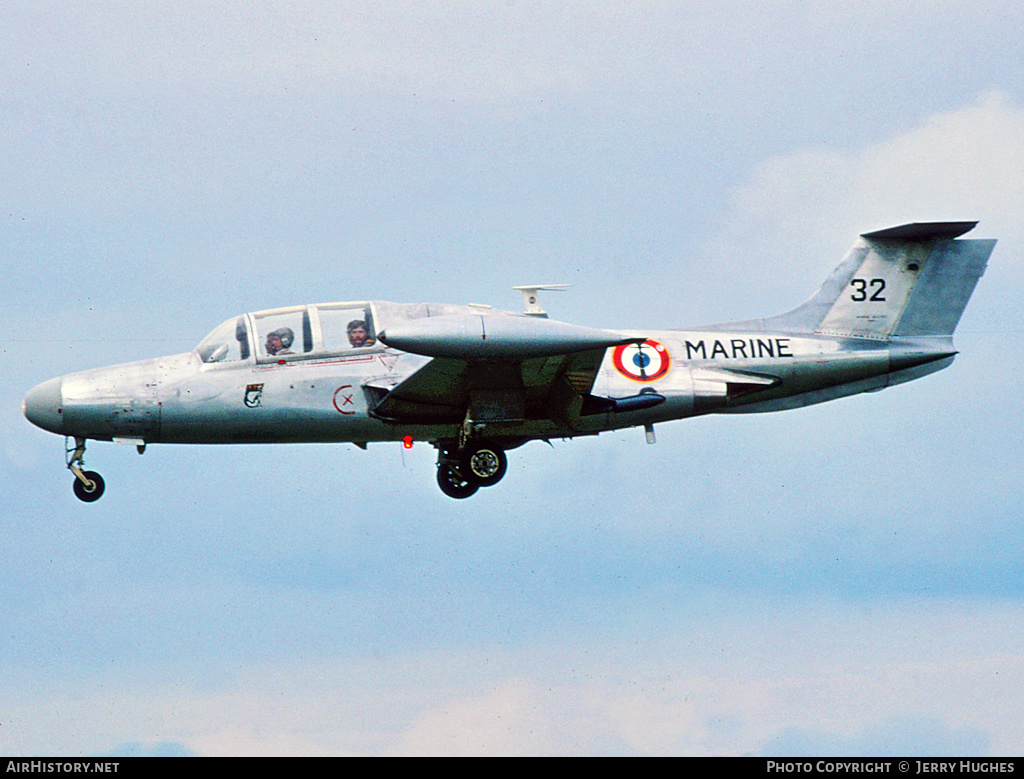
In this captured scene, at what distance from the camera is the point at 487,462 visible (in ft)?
63.4

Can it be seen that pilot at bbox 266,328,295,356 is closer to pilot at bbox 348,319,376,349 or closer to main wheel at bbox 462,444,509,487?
pilot at bbox 348,319,376,349

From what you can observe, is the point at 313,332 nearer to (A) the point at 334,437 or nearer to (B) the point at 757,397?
(A) the point at 334,437

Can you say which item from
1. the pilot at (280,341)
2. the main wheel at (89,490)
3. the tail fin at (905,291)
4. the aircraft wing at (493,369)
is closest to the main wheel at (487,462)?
the aircraft wing at (493,369)

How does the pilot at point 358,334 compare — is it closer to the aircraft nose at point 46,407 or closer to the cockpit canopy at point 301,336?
the cockpit canopy at point 301,336

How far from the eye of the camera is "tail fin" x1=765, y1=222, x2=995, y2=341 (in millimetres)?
20547

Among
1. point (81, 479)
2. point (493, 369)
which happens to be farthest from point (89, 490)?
point (493, 369)

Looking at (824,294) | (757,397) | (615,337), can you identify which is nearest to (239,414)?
(615,337)

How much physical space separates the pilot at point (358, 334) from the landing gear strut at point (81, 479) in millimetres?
3627

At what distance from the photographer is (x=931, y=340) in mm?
20531

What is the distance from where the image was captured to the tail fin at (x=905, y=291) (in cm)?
2055

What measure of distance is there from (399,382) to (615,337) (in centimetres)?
311

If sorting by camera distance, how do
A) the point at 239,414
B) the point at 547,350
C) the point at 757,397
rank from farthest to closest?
1. the point at 757,397
2. the point at 239,414
3. the point at 547,350

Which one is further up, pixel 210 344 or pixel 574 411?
pixel 210 344

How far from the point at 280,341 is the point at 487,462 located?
307 centimetres
